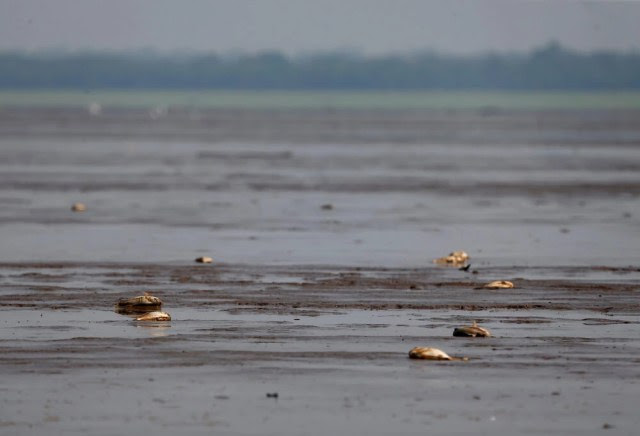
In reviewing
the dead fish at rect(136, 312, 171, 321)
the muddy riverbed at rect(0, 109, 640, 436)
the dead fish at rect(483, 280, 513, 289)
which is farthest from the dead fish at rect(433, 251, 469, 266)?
the dead fish at rect(136, 312, 171, 321)

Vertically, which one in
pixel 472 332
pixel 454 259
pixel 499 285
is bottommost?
pixel 472 332

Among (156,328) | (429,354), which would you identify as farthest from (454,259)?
(429,354)

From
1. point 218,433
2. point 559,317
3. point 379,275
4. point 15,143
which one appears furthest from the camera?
point 15,143

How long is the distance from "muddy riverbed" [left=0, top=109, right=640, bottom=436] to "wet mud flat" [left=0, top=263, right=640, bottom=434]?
3 cm

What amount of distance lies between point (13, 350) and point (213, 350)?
1.79 metres

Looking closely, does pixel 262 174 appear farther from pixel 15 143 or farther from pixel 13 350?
pixel 13 350

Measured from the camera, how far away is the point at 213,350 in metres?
15.9

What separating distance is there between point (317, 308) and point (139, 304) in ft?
6.42

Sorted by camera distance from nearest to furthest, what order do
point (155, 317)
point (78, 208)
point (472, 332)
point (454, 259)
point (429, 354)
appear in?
point (429, 354) → point (472, 332) → point (155, 317) → point (454, 259) → point (78, 208)

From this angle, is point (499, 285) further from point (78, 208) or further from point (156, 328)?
point (78, 208)

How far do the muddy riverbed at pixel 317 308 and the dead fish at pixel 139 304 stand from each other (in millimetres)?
190

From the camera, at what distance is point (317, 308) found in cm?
1942

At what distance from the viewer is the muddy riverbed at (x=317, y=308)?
1309 centimetres

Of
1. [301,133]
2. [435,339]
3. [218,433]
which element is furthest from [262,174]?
[301,133]
